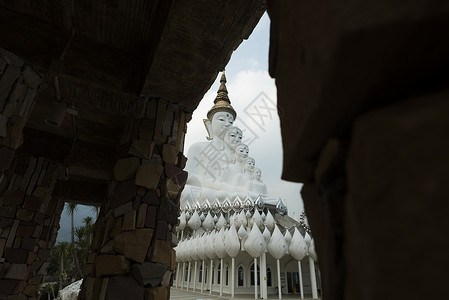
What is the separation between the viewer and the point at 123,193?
265 cm

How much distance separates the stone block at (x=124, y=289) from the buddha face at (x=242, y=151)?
68.2 feet

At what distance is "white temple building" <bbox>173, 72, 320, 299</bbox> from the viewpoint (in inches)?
427

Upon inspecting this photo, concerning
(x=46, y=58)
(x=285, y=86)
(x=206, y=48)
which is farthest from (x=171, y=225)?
(x=285, y=86)

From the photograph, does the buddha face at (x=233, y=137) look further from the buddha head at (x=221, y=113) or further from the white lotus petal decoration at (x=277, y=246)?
the white lotus petal decoration at (x=277, y=246)

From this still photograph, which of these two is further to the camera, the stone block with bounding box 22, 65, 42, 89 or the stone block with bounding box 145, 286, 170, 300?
the stone block with bounding box 22, 65, 42, 89

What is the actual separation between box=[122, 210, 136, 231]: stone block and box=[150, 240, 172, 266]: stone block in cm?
28

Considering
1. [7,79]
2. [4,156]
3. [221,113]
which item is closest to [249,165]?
[221,113]

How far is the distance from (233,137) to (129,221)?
68.7 ft

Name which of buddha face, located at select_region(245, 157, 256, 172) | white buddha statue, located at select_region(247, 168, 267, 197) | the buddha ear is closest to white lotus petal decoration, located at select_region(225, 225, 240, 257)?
white buddha statue, located at select_region(247, 168, 267, 197)

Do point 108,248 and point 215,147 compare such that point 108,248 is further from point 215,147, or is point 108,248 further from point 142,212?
point 215,147

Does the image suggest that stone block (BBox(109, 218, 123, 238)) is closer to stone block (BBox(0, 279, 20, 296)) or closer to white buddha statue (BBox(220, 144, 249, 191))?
stone block (BBox(0, 279, 20, 296))

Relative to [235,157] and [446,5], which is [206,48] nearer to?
[446,5]

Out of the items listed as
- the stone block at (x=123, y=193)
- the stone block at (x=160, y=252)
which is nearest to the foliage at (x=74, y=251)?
the stone block at (x=123, y=193)

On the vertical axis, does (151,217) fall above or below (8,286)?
above
